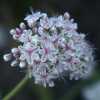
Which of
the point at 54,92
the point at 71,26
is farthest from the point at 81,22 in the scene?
the point at 71,26

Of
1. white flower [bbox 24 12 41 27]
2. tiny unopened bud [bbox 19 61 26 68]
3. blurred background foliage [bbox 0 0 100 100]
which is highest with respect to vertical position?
blurred background foliage [bbox 0 0 100 100]

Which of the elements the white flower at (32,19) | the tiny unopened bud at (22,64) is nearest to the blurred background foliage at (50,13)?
the white flower at (32,19)

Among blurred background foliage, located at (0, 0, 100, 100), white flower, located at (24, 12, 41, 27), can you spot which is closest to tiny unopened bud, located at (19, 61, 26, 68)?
white flower, located at (24, 12, 41, 27)

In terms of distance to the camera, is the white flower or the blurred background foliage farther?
the blurred background foliage

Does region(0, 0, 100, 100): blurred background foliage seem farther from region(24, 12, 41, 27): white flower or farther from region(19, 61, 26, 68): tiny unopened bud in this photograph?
region(19, 61, 26, 68): tiny unopened bud

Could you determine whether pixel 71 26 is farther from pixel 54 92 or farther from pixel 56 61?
pixel 54 92

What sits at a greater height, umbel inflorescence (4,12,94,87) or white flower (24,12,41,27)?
white flower (24,12,41,27)

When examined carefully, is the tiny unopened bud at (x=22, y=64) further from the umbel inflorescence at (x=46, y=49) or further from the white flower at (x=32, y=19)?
the white flower at (x=32, y=19)

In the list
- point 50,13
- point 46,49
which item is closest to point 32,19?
point 46,49
